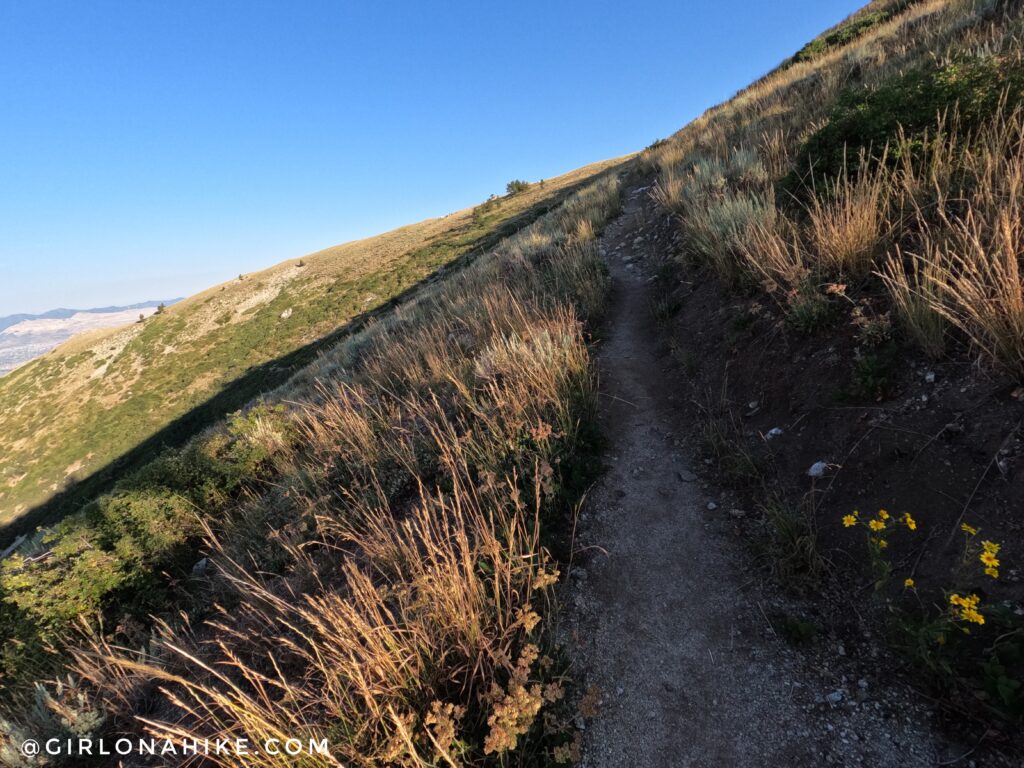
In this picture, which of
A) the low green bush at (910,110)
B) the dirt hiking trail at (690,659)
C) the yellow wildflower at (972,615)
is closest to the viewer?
the yellow wildflower at (972,615)

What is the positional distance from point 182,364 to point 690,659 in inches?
1523

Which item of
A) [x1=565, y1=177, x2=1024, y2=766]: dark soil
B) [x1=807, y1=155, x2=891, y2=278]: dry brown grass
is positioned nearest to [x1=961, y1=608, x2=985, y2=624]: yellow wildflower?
[x1=565, y1=177, x2=1024, y2=766]: dark soil

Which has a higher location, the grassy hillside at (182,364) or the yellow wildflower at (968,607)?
the grassy hillside at (182,364)

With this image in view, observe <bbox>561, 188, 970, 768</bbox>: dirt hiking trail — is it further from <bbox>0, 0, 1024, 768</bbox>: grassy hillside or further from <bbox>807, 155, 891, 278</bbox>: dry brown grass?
<bbox>807, 155, 891, 278</bbox>: dry brown grass

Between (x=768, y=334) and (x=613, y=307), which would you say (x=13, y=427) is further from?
(x=768, y=334)

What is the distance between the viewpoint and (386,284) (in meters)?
30.8

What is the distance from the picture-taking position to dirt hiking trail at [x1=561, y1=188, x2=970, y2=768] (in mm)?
2076

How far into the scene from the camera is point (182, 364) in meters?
31.2

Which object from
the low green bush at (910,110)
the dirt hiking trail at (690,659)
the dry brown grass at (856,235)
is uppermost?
the low green bush at (910,110)

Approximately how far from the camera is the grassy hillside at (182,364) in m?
24.0

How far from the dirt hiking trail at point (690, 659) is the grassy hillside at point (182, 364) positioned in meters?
22.9

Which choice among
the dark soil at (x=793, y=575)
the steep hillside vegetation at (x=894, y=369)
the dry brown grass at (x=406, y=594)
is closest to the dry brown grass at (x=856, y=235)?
the steep hillside vegetation at (x=894, y=369)

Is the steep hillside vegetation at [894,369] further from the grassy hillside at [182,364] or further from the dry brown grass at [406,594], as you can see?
the grassy hillside at [182,364]

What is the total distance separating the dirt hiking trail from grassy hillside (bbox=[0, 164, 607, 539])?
2294 centimetres
